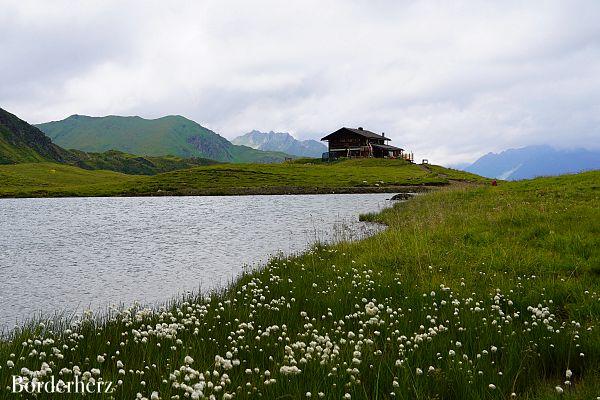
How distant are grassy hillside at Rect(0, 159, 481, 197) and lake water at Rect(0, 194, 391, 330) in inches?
1669

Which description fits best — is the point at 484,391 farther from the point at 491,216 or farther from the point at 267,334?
the point at 491,216

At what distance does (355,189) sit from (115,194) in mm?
48134

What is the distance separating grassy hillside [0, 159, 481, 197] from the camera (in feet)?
279

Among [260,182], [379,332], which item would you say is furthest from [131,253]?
[260,182]

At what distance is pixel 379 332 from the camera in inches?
326

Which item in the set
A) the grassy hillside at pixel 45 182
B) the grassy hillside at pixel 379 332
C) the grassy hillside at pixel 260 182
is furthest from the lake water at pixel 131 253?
the grassy hillside at pixel 45 182

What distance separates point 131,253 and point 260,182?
6971 centimetres

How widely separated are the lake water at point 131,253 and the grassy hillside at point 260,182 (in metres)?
42.4

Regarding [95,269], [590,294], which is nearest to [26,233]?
[95,269]

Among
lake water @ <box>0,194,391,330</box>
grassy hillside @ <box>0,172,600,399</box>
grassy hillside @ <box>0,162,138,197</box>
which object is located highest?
grassy hillside @ <box>0,162,138,197</box>

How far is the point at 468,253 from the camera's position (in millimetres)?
15977

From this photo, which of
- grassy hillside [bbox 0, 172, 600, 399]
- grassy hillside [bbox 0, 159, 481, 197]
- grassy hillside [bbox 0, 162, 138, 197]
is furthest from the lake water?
grassy hillside [bbox 0, 162, 138, 197]

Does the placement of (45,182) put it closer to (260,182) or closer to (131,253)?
(260,182)

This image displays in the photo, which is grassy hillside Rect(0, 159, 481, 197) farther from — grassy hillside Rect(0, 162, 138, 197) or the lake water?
the lake water
